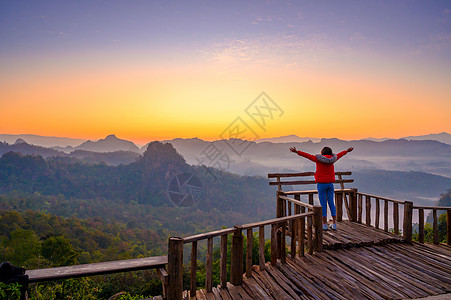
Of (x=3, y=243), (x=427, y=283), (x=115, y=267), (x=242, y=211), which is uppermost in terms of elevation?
(x=115, y=267)

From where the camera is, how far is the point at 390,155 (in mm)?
122812

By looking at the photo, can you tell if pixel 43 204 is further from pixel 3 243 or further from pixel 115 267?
pixel 115 267

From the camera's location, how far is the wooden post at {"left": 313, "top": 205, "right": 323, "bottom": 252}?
4691 mm

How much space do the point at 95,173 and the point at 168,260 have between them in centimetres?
9242

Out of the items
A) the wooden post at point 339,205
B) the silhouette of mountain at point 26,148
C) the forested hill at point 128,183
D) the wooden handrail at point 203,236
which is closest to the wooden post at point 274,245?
the wooden handrail at point 203,236

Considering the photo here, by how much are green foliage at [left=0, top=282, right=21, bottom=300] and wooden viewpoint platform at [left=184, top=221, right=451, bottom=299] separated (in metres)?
1.72

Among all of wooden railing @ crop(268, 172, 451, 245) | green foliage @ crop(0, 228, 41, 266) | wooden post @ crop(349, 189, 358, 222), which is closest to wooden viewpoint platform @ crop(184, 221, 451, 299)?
wooden railing @ crop(268, 172, 451, 245)

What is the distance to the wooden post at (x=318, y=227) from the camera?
4691mm

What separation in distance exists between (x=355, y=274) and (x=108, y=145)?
168m

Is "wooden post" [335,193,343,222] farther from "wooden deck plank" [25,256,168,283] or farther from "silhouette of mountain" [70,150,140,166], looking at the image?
"silhouette of mountain" [70,150,140,166]

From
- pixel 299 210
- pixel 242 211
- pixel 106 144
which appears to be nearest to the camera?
pixel 299 210

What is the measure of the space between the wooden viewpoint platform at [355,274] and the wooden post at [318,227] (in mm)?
121

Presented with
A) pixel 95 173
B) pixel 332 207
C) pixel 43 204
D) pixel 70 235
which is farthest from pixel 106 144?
pixel 332 207

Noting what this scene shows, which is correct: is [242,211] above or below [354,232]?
below
